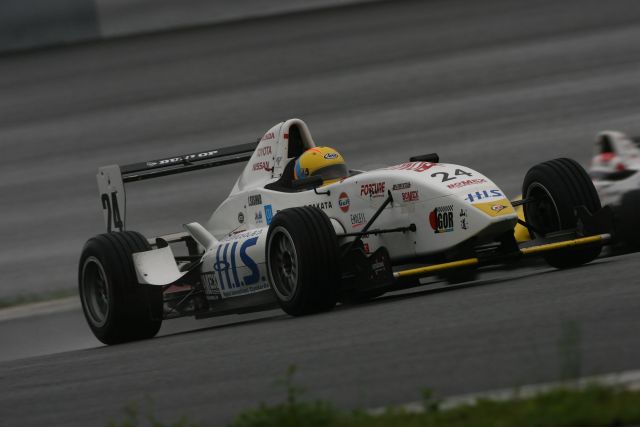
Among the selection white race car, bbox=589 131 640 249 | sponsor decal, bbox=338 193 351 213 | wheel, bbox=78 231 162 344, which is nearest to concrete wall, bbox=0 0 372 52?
white race car, bbox=589 131 640 249

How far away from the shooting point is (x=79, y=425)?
213 inches

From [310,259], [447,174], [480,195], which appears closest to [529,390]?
[310,259]

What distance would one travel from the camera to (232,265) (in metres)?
10.5

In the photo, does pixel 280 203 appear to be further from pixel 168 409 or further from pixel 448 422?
pixel 448 422

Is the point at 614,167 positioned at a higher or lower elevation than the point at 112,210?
lower

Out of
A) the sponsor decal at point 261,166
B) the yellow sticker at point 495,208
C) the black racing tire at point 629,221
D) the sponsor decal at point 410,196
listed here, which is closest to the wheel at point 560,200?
the black racing tire at point 629,221

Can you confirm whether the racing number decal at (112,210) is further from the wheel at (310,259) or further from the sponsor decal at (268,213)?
the wheel at (310,259)

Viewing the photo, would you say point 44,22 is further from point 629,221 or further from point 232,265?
point 629,221

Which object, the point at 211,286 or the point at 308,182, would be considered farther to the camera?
the point at 211,286

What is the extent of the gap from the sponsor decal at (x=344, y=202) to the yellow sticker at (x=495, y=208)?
1307 millimetres

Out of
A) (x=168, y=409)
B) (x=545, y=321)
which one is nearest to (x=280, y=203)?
(x=545, y=321)

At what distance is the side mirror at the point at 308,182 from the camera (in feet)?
33.1

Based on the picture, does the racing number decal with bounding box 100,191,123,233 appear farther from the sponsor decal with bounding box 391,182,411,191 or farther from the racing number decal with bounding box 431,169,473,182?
the racing number decal with bounding box 431,169,473,182

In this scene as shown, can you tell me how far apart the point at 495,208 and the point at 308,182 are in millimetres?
1823
